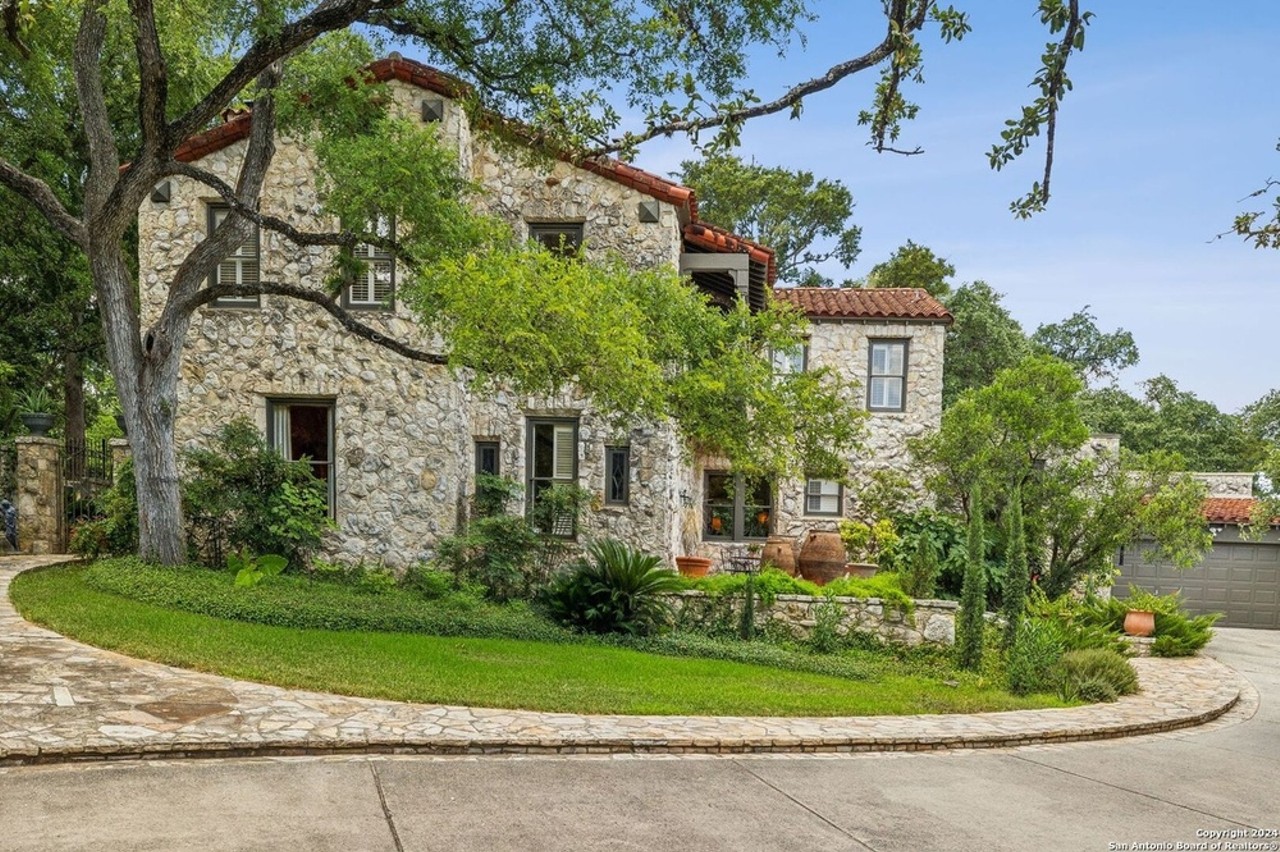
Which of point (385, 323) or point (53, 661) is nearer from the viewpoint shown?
point (53, 661)

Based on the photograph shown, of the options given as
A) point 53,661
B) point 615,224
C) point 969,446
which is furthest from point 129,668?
point 969,446

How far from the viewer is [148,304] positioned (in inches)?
551

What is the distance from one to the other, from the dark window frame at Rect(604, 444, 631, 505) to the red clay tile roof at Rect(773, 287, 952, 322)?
248 inches

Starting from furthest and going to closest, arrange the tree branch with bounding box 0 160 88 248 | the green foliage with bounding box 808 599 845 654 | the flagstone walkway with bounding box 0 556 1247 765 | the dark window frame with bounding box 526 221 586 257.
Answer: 1. the dark window frame with bounding box 526 221 586 257
2. the green foliage with bounding box 808 599 845 654
3. the tree branch with bounding box 0 160 88 248
4. the flagstone walkway with bounding box 0 556 1247 765

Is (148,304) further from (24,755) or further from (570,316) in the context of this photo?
(24,755)

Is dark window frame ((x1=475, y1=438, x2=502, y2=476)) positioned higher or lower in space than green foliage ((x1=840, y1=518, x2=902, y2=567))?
higher

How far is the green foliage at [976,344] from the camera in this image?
28297mm

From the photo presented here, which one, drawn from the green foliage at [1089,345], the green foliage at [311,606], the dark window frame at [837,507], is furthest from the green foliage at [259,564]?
the green foliage at [1089,345]

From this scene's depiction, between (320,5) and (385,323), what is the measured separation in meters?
4.64

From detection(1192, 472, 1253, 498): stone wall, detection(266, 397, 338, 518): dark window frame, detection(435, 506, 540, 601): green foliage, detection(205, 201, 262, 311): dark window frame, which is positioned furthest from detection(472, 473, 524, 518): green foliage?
detection(1192, 472, 1253, 498): stone wall

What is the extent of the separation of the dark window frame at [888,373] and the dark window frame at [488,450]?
29.4ft

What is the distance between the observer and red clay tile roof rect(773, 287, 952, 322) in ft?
64.3

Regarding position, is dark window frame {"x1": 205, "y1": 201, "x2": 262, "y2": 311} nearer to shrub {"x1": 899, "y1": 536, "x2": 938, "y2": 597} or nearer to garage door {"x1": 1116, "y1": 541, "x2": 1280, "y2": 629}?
shrub {"x1": 899, "y1": 536, "x2": 938, "y2": 597}

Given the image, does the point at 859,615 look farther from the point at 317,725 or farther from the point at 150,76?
the point at 150,76
